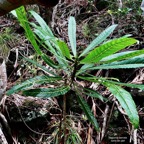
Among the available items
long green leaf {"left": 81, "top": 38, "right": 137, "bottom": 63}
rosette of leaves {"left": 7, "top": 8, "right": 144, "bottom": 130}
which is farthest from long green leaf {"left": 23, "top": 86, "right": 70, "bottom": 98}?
long green leaf {"left": 81, "top": 38, "right": 137, "bottom": 63}

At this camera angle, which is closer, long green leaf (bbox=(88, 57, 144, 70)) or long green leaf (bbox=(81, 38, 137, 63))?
long green leaf (bbox=(81, 38, 137, 63))

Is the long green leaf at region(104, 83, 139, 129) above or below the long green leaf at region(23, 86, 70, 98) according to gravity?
below

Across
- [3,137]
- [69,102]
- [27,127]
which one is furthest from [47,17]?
[3,137]

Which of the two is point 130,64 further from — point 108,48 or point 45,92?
point 45,92

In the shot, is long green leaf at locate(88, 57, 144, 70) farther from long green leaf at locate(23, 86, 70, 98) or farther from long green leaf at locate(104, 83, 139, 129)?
long green leaf at locate(23, 86, 70, 98)

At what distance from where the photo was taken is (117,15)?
2.03 m

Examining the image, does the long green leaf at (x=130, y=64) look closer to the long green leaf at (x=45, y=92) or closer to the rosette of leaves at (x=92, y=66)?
the rosette of leaves at (x=92, y=66)

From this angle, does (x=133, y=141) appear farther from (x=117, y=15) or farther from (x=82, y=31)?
(x=117, y=15)

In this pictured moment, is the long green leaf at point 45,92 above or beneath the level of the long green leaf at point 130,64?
beneath

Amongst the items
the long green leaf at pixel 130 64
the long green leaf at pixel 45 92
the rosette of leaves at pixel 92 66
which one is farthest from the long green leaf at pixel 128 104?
the long green leaf at pixel 45 92

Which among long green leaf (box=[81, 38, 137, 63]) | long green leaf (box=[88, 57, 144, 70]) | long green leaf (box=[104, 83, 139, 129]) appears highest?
long green leaf (box=[81, 38, 137, 63])

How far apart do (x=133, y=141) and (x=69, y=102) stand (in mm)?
437

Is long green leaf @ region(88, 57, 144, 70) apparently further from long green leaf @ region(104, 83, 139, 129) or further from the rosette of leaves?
long green leaf @ region(104, 83, 139, 129)

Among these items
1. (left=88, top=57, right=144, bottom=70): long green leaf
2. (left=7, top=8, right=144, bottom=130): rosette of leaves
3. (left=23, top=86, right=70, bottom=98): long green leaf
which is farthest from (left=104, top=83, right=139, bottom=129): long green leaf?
(left=23, top=86, right=70, bottom=98): long green leaf
